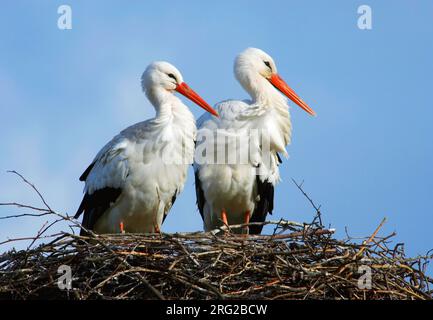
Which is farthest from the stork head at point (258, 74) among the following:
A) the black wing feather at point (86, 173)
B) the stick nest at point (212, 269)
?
the stick nest at point (212, 269)

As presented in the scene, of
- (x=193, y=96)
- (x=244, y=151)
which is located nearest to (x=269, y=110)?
(x=244, y=151)

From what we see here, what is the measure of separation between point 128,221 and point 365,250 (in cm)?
214

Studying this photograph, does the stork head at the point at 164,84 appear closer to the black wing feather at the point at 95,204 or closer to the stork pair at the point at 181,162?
the stork pair at the point at 181,162

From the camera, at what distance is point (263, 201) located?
354 inches

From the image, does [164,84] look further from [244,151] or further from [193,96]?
[244,151]

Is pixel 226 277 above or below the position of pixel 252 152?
below

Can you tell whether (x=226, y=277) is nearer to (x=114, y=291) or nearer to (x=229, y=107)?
(x=114, y=291)

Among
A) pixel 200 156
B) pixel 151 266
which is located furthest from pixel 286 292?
pixel 200 156

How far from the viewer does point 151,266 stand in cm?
691

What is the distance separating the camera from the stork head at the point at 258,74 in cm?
911

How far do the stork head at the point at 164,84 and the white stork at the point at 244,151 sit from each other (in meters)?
0.21

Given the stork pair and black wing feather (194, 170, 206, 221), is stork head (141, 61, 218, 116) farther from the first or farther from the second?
black wing feather (194, 170, 206, 221)

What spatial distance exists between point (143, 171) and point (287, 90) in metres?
1.91

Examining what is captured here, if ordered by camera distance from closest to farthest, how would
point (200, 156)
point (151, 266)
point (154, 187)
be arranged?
point (151, 266) → point (154, 187) → point (200, 156)
